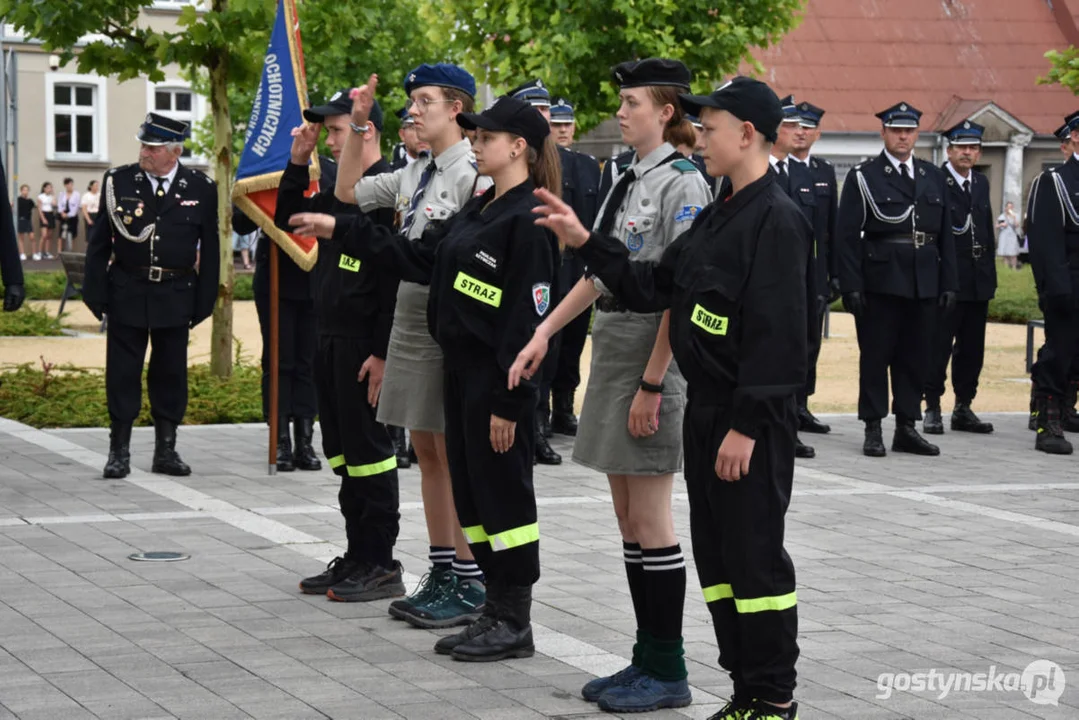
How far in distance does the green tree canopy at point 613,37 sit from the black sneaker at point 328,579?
61.7 ft

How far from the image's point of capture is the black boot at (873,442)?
12.5 m

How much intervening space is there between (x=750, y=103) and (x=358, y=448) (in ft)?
9.32

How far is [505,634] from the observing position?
6418mm

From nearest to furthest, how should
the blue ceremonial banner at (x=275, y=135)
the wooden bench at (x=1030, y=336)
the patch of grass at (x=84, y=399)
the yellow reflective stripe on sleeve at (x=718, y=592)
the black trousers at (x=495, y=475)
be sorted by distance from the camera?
the yellow reflective stripe on sleeve at (x=718, y=592), the black trousers at (x=495, y=475), the blue ceremonial banner at (x=275, y=135), the patch of grass at (x=84, y=399), the wooden bench at (x=1030, y=336)

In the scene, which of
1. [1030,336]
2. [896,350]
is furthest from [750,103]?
[1030,336]

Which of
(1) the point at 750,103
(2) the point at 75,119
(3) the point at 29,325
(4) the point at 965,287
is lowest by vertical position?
(3) the point at 29,325

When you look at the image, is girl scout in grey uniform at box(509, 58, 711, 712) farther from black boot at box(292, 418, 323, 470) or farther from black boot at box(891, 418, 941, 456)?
black boot at box(891, 418, 941, 456)

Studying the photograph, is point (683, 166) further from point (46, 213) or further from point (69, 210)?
point (46, 213)

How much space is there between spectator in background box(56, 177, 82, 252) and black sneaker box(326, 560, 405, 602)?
120ft

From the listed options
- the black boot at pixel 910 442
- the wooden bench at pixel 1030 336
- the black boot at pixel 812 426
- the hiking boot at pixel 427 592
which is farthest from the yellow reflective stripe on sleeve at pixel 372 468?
the wooden bench at pixel 1030 336

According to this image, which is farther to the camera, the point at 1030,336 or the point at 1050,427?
the point at 1030,336

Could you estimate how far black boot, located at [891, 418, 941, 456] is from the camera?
1259 cm

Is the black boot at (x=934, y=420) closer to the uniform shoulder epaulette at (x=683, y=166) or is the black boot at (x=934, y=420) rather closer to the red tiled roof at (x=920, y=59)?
the uniform shoulder epaulette at (x=683, y=166)

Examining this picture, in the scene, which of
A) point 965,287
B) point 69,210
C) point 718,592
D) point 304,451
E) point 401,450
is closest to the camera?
point 718,592
